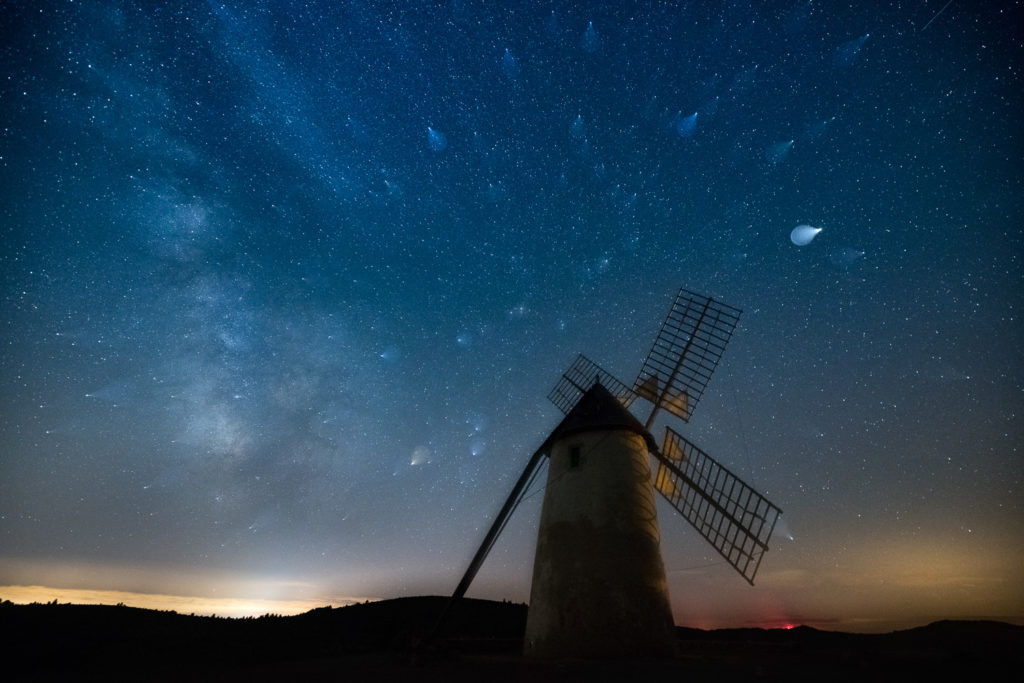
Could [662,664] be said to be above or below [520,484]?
below

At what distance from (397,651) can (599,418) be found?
948 centimetres

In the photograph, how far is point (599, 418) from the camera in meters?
12.8

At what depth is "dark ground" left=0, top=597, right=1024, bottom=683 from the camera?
27.0 feet

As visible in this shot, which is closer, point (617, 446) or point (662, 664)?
point (662, 664)

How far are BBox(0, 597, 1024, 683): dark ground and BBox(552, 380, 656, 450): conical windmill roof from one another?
5.55 metres

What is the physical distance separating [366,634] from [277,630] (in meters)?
4.36

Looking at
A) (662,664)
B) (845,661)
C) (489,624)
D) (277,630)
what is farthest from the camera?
(489,624)

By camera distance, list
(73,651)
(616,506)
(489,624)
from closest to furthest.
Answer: (616,506) < (73,651) < (489,624)

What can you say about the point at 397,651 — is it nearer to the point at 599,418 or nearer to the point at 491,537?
the point at 491,537

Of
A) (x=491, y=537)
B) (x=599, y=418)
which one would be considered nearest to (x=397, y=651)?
(x=491, y=537)

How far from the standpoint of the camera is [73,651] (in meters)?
17.4

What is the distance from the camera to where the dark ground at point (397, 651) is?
324 inches

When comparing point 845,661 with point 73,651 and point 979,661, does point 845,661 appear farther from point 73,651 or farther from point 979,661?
point 73,651

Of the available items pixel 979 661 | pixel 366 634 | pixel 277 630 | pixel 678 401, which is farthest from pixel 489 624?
pixel 979 661
